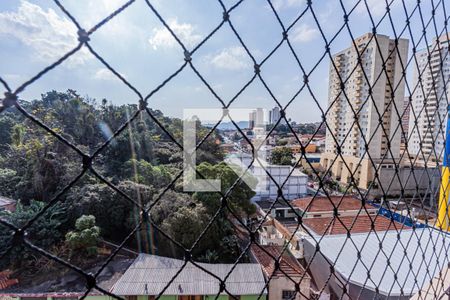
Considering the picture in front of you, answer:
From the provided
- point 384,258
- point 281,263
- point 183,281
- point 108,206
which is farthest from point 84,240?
point 384,258

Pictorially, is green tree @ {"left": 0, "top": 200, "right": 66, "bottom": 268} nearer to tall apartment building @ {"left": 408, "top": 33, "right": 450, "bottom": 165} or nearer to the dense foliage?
the dense foliage

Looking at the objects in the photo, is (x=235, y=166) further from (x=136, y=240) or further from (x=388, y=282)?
(x=388, y=282)

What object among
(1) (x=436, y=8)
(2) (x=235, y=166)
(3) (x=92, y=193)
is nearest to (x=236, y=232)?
(2) (x=235, y=166)

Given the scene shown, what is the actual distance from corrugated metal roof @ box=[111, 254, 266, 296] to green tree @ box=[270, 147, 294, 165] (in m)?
6.61

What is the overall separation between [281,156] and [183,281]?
24.1ft

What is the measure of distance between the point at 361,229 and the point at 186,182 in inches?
115

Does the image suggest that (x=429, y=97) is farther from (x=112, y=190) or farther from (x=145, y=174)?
(x=145, y=174)

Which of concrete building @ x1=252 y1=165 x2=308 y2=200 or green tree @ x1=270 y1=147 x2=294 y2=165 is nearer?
concrete building @ x1=252 y1=165 x2=308 y2=200

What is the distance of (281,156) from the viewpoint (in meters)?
Answer: 9.64

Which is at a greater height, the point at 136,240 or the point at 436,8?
the point at 436,8

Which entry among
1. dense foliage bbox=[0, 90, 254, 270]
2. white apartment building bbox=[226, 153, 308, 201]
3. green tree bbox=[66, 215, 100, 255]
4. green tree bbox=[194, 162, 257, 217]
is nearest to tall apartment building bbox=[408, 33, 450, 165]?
dense foliage bbox=[0, 90, 254, 270]

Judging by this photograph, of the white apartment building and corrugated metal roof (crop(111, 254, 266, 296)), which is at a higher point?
the white apartment building

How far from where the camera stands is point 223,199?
48 cm

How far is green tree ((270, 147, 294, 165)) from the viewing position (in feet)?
30.8
